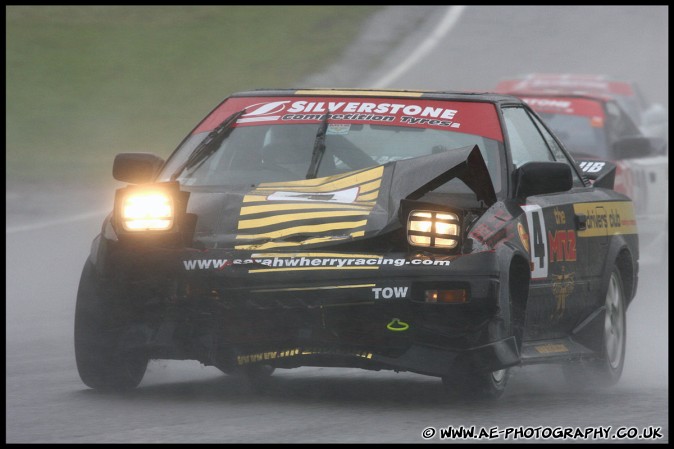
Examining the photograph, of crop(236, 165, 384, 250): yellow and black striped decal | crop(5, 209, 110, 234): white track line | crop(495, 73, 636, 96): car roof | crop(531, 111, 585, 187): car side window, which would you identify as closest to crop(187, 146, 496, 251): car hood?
crop(236, 165, 384, 250): yellow and black striped decal

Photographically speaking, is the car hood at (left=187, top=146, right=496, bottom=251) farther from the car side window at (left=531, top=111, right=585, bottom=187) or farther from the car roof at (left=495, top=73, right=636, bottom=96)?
the car roof at (left=495, top=73, right=636, bottom=96)

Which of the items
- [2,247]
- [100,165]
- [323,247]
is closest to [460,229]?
[323,247]

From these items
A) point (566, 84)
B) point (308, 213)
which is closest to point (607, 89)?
point (566, 84)

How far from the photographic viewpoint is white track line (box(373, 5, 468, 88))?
2964cm

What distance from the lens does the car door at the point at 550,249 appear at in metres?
7.79

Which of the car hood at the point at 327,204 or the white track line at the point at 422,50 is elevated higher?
the white track line at the point at 422,50

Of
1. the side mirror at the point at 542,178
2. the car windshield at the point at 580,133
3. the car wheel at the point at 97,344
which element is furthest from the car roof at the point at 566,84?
the car wheel at the point at 97,344

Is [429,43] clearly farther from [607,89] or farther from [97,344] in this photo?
[97,344]

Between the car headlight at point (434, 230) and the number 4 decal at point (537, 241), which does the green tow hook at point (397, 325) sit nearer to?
the car headlight at point (434, 230)

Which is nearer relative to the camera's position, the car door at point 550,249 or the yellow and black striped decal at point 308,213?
the yellow and black striped decal at point 308,213

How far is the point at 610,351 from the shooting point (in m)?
8.83

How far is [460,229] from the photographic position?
6895 mm

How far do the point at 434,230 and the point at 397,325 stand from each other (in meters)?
0.43

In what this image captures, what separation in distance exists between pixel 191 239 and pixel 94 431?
42.1 inches
